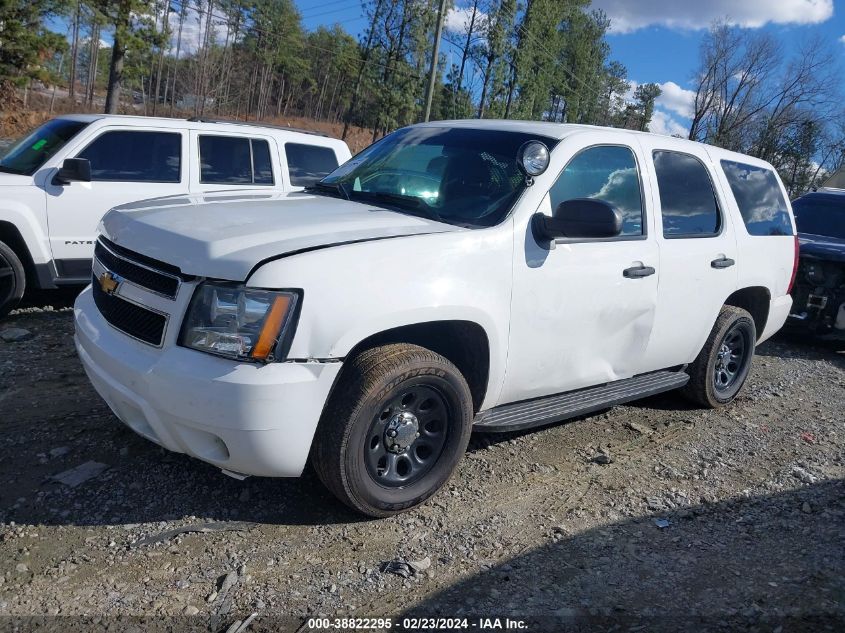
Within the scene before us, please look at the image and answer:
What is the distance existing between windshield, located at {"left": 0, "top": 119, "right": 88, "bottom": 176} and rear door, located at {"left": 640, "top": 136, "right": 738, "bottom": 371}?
520 cm

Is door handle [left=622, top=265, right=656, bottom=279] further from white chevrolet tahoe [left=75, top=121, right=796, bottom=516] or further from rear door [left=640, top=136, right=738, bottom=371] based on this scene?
rear door [left=640, top=136, right=738, bottom=371]

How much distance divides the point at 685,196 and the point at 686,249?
396 mm

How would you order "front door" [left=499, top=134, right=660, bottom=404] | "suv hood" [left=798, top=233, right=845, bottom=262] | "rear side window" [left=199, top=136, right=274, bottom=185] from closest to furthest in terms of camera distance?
"front door" [left=499, top=134, right=660, bottom=404] < "rear side window" [left=199, top=136, right=274, bottom=185] < "suv hood" [left=798, top=233, right=845, bottom=262]

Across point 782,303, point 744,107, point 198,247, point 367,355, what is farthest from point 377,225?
point 744,107

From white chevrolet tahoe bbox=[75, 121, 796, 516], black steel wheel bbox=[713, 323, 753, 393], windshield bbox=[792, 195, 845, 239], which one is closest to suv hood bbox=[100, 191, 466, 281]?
white chevrolet tahoe bbox=[75, 121, 796, 516]

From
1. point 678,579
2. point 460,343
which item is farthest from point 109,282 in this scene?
point 678,579

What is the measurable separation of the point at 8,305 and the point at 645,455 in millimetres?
5331

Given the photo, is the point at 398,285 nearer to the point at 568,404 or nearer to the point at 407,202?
the point at 407,202

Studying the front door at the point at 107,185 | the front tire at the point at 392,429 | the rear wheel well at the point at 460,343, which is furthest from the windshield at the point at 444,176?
the front door at the point at 107,185

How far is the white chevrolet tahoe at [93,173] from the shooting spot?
6.10 m

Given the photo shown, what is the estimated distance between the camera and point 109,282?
3.28 m

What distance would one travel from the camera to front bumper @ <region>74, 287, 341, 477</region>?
8.96 feet

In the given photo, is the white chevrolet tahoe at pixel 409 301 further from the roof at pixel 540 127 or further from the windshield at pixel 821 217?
the windshield at pixel 821 217

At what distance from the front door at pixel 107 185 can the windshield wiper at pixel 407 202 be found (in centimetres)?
356
